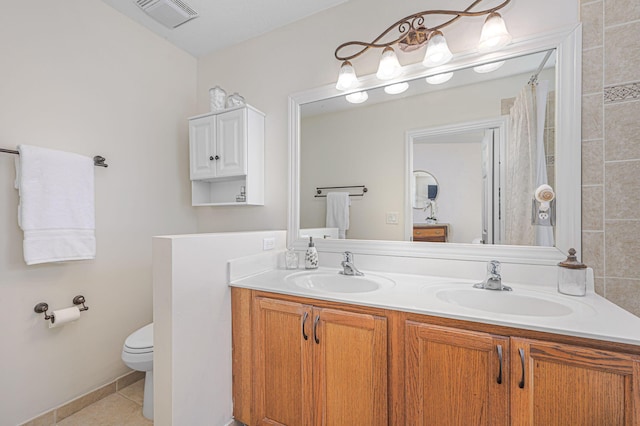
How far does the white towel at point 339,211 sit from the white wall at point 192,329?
0.67 meters

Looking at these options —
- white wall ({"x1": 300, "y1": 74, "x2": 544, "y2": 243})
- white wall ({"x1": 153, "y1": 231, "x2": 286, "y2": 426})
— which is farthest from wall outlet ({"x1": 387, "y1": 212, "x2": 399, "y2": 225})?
white wall ({"x1": 153, "y1": 231, "x2": 286, "y2": 426})

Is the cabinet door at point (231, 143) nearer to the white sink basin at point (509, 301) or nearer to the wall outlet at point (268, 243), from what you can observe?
the wall outlet at point (268, 243)

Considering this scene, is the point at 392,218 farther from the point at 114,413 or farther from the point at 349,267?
the point at 114,413

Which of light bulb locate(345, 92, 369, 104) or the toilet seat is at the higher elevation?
light bulb locate(345, 92, 369, 104)

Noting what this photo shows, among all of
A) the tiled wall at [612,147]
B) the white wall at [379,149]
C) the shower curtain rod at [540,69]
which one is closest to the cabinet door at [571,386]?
the tiled wall at [612,147]

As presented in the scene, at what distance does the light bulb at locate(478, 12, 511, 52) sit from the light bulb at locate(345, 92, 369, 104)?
2.16 ft

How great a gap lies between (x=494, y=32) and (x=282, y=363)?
6.22 feet

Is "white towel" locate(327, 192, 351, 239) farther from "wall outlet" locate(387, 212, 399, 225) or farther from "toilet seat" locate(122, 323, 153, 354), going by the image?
"toilet seat" locate(122, 323, 153, 354)

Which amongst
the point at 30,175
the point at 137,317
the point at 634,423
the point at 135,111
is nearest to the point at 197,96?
the point at 135,111

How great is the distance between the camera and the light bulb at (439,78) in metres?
1.53

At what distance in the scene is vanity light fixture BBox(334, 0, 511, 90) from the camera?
132cm

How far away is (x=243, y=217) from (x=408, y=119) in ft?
4.65

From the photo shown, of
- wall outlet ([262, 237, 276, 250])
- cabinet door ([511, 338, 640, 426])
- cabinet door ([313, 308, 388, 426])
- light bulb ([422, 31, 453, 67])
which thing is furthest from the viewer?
wall outlet ([262, 237, 276, 250])

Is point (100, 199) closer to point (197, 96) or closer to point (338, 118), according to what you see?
point (197, 96)
